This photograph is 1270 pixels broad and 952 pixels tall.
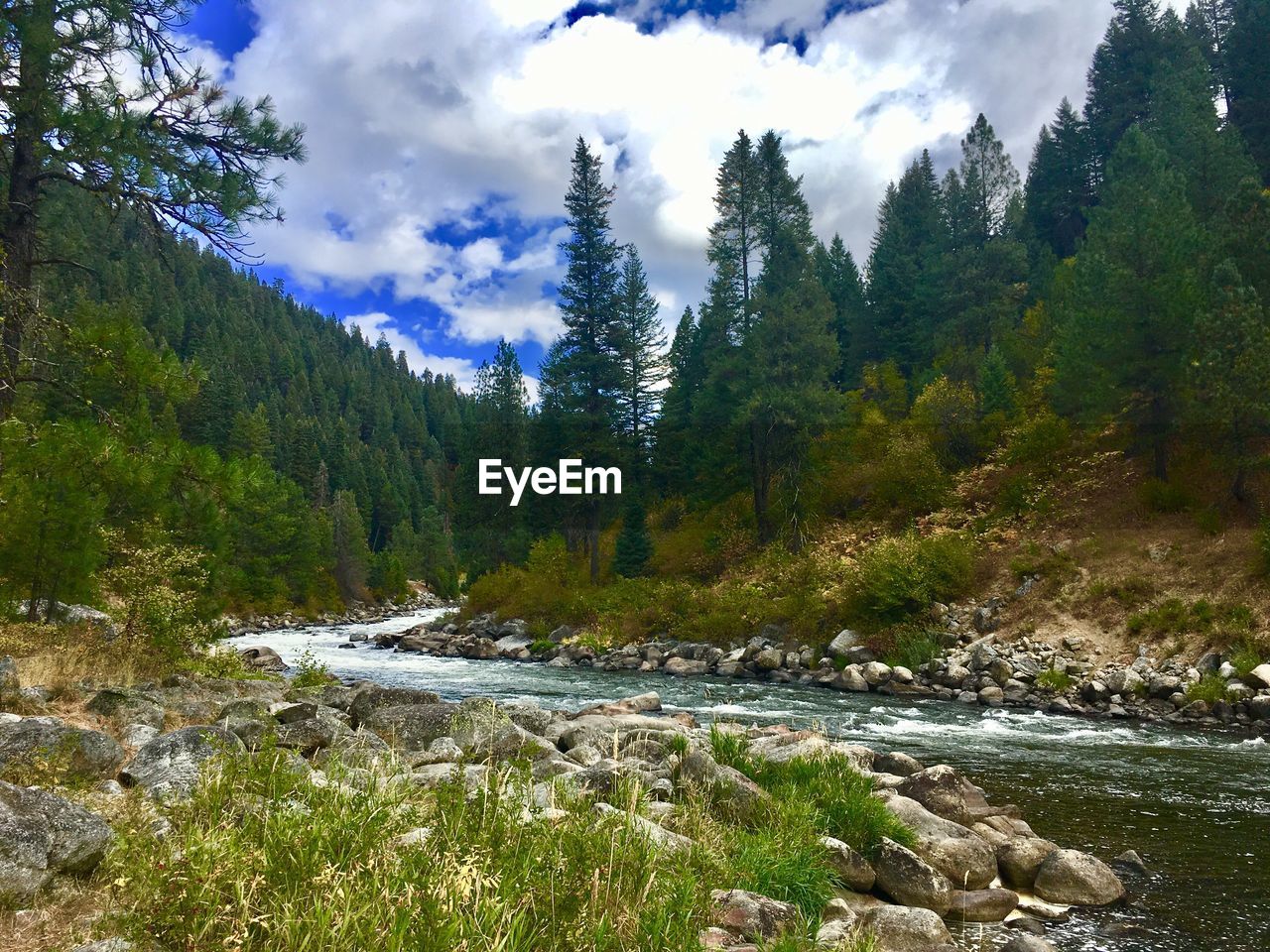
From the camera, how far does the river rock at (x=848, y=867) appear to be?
681 cm

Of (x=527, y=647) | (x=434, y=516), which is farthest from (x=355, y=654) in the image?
(x=434, y=516)

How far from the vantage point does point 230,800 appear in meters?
4.38

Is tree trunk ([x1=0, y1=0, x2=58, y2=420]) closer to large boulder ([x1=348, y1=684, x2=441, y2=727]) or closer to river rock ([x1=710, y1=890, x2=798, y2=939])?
large boulder ([x1=348, y1=684, x2=441, y2=727])

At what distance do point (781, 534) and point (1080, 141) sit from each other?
3959cm

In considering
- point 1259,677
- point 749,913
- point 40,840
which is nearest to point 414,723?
point 40,840

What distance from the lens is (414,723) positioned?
9.95 m

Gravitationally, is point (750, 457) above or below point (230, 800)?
above

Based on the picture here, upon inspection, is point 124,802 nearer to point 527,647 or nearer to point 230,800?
point 230,800

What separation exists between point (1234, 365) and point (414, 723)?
21.1 meters

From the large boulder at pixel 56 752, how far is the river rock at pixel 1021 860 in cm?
794

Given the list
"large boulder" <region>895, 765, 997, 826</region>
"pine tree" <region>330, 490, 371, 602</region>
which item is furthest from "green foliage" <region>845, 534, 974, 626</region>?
"pine tree" <region>330, 490, 371, 602</region>

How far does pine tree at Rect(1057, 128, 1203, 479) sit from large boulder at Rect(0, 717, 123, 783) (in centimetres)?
2540

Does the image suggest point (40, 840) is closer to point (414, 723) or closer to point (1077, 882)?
point (414, 723)

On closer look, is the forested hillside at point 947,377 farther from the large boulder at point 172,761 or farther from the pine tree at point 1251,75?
the large boulder at point 172,761
